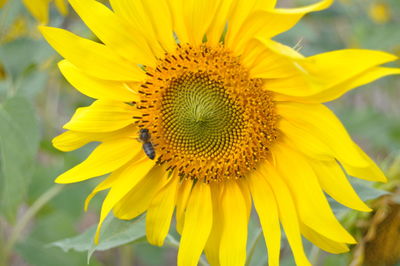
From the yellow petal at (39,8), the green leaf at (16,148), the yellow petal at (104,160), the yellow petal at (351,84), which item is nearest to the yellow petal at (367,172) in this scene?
the yellow petal at (351,84)

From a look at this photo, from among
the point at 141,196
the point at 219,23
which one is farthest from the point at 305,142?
the point at 141,196

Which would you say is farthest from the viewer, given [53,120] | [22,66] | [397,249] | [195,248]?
[53,120]

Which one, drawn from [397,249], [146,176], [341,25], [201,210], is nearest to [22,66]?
[146,176]

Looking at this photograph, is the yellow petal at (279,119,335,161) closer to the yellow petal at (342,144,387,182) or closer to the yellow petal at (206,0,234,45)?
the yellow petal at (342,144,387,182)

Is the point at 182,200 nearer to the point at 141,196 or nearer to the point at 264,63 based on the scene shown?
the point at 141,196

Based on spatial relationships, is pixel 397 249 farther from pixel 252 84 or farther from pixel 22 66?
pixel 22 66

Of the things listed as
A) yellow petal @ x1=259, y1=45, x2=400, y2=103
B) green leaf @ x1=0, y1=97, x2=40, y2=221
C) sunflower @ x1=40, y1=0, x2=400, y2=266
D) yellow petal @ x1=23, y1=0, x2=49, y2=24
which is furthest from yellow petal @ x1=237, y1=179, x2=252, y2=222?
yellow petal @ x1=23, y1=0, x2=49, y2=24
